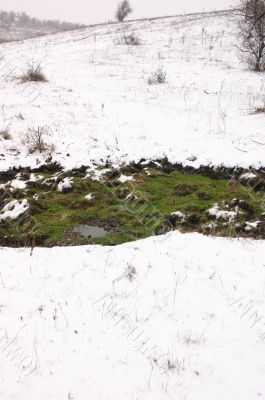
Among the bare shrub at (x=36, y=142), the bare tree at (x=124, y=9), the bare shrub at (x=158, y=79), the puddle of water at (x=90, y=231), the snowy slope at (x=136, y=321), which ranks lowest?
the snowy slope at (x=136, y=321)

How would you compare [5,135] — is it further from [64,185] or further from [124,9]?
[124,9]

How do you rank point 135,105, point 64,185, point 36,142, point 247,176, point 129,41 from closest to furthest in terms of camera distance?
point 64,185 → point 247,176 → point 36,142 → point 135,105 → point 129,41

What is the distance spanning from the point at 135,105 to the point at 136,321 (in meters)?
8.02

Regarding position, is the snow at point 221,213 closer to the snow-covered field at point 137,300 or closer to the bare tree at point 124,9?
the snow-covered field at point 137,300

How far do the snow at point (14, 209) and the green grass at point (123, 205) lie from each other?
149 millimetres

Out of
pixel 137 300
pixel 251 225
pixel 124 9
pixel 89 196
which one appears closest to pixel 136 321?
pixel 137 300

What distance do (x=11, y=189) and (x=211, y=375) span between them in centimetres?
489

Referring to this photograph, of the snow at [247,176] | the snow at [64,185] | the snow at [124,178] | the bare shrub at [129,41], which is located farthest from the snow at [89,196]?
the bare shrub at [129,41]

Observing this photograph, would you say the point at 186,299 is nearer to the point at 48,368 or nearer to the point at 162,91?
the point at 48,368

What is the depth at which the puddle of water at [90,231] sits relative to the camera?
5762 mm

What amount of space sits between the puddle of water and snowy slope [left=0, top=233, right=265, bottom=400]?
48cm

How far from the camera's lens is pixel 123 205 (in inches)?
255

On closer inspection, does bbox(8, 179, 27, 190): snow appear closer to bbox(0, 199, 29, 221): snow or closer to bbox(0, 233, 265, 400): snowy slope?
bbox(0, 199, 29, 221): snow

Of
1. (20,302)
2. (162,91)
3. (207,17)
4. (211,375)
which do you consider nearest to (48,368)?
(20,302)
